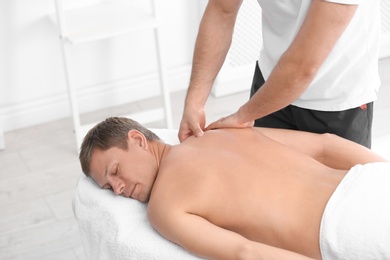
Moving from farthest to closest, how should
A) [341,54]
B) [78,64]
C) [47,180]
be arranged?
[78,64] → [47,180] → [341,54]

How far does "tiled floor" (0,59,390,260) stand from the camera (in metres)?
2.97

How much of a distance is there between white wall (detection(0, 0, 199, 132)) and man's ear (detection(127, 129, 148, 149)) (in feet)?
5.52

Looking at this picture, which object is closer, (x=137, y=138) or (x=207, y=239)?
(x=207, y=239)

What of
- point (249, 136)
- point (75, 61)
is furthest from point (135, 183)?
point (75, 61)

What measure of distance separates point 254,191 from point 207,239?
0.61 ft

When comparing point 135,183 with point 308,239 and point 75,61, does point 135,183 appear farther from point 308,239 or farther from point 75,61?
point 75,61

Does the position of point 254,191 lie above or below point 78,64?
above

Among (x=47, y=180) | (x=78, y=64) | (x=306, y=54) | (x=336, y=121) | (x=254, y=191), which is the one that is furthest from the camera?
(x=78, y=64)

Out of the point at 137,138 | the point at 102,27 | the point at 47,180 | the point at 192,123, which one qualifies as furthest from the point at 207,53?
the point at 47,180

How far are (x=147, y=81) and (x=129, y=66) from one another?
0.45ft

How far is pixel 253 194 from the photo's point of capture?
6.27 feet

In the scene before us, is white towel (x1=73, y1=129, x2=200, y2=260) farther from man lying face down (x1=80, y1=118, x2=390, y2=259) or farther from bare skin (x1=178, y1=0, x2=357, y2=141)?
bare skin (x1=178, y1=0, x2=357, y2=141)

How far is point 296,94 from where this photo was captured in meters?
1.91

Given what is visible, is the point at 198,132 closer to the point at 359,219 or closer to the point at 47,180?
the point at 359,219
